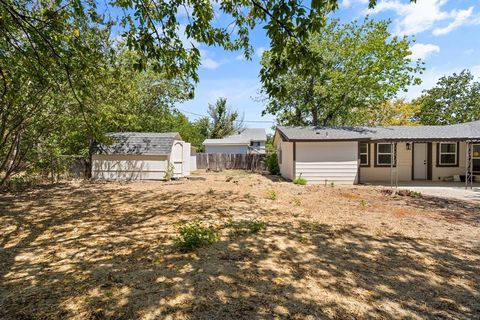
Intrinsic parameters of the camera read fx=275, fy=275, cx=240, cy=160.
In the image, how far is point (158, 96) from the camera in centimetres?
1948

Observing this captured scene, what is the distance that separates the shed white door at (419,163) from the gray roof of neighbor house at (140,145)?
13.4 m

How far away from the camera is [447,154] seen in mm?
14750

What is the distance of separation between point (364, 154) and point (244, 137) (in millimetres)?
21502

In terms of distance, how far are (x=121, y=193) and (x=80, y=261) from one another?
6918 millimetres

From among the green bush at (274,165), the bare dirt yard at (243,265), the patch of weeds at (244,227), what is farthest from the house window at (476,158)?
the patch of weeds at (244,227)

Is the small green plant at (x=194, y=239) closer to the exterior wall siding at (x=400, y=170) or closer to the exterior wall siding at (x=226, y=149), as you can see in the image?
the exterior wall siding at (x=400, y=170)

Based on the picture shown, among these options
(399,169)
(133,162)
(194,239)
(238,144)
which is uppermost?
(238,144)

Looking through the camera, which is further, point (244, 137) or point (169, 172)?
point (244, 137)

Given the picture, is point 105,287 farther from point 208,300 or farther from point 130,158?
point 130,158

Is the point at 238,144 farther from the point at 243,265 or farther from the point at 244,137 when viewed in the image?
the point at 243,265

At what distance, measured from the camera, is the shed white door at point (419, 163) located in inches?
587

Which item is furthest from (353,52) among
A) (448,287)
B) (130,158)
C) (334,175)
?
(448,287)

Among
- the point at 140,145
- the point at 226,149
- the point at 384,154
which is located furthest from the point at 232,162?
the point at 384,154

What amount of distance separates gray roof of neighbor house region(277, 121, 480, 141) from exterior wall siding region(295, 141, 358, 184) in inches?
16.5
